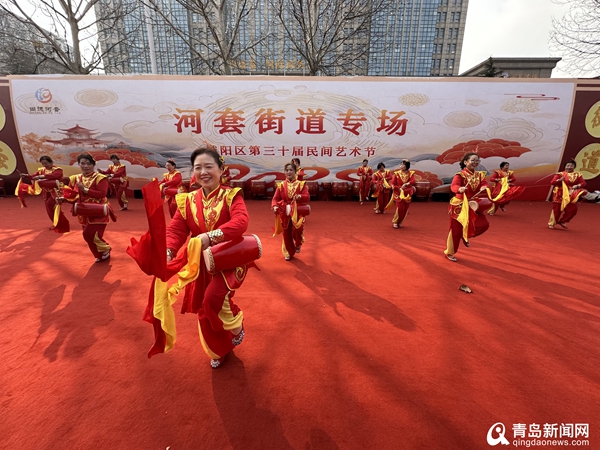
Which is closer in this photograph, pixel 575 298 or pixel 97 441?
pixel 97 441

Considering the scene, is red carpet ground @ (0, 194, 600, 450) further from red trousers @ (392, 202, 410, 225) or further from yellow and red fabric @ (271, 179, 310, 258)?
red trousers @ (392, 202, 410, 225)

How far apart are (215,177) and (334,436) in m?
1.91

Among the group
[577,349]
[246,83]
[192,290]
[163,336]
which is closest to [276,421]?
[163,336]

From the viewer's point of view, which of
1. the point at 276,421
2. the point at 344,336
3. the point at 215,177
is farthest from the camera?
the point at 344,336

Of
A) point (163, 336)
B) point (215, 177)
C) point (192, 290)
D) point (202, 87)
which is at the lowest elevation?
point (163, 336)

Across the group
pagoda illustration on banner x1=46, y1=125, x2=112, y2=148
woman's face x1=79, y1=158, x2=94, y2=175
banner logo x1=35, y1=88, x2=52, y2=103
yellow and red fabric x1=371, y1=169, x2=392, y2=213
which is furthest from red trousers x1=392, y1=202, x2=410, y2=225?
banner logo x1=35, y1=88, x2=52, y2=103

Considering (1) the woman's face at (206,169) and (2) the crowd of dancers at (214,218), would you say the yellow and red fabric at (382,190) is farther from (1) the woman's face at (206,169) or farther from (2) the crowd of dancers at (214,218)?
(1) the woman's face at (206,169)

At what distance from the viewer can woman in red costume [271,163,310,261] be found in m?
4.35

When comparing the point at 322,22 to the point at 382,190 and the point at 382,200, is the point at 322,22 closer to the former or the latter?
the point at 382,190

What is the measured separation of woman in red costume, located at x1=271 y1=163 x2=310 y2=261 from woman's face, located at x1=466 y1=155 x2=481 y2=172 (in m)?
2.49

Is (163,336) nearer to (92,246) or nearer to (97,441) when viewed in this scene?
(97,441)

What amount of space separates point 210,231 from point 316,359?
1412 mm

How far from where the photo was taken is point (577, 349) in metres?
2.52

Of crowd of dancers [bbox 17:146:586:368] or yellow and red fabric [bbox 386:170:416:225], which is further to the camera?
yellow and red fabric [bbox 386:170:416:225]
